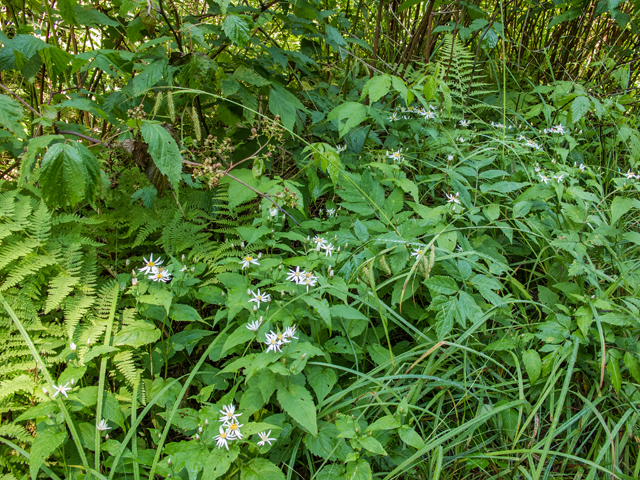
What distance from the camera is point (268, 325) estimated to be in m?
1.27

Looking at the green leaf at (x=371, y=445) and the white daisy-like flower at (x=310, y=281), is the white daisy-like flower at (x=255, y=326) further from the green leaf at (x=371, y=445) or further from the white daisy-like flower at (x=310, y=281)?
the green leaf at (x=371, y=445)

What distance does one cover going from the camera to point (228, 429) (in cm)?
110

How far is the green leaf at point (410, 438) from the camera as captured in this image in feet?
3.56

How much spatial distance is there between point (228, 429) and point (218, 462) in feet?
0.28

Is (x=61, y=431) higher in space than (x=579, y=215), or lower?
lower

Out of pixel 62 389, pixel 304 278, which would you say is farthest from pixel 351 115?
pixel 62 389

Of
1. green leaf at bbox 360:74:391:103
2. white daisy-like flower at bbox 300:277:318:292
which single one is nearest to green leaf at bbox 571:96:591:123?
green leaf at bbox 360:74:391:103

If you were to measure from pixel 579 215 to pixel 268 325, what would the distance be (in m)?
1.40

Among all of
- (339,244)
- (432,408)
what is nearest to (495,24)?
(339,244)

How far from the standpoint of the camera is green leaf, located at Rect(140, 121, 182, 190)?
138 centimetres

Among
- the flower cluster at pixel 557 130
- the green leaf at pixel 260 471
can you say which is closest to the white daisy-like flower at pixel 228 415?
the green leaf at pixel 260 471

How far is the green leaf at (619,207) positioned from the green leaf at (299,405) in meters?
1.43

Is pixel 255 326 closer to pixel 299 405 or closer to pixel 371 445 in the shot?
pixel 299 405

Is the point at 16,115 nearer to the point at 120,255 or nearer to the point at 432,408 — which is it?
the point at 120,255
